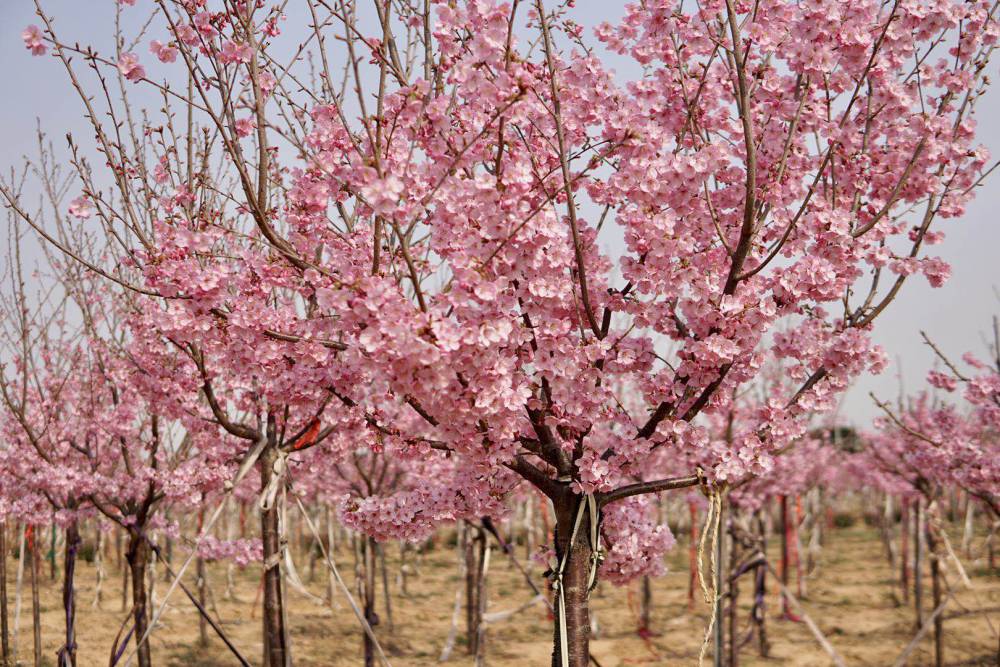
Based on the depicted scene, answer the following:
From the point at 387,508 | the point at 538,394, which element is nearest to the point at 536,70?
the point at 538,394

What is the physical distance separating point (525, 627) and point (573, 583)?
40.1 feet

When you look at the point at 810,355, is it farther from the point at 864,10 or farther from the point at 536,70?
the point at 536,70

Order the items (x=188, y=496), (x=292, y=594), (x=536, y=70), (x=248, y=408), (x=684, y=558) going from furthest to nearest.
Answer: (x=684, y=558) < (x=292, y=594) < (x=188, y=496) < (x=248, y=408) < (x=536, y=70)

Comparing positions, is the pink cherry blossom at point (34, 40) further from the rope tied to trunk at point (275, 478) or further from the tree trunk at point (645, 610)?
the tree trunk at point (645, 610)

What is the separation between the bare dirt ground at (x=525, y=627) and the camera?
13.3m

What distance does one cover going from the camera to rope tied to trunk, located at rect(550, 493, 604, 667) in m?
4.01

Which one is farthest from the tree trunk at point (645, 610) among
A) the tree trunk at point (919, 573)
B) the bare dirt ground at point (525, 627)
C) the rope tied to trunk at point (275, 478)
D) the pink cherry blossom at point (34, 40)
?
the pink cherry blossom at point (34, 40)

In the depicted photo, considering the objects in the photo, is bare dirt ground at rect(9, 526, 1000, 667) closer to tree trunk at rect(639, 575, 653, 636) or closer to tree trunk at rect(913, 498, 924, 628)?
tree trunk at rect(639, 575, 653, 636)

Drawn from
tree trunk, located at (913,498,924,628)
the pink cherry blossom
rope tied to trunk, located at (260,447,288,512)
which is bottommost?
tree trunk, located at (913,498,924,628)

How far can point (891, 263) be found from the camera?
448cm

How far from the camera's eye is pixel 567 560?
4.26m

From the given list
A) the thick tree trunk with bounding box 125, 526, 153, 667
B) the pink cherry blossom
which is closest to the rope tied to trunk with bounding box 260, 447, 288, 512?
the pink cherry blossom

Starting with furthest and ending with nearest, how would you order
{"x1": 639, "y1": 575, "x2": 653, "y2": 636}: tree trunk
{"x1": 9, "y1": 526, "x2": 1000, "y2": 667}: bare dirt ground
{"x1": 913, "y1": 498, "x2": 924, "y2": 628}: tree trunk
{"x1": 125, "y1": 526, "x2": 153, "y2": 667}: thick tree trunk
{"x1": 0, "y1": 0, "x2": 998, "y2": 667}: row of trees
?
1. {"x1": 639, "y1": 575, "x2": 653, "y2": 636}: tree trunk
2. {"x1": 913, "y1": 498, "x2": 924, "y2": 628}: tree trunk
3. {"x1": 9, "y1": 526, "x2": 1000, "y2": 667}: bare dirt ground
4. {"x1": 125, "y1": 526, "x2": 153, "y2": 667}: thick tree trunk
5. {"x1": 0, "y1": 0, "x2": 998, "y2": 667}: row of trees

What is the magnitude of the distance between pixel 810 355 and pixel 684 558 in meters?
21.7
